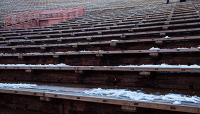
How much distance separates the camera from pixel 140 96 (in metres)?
3.07

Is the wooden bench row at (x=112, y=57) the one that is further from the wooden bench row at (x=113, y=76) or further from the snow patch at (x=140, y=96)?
the snow patch at (x=140, y=96)

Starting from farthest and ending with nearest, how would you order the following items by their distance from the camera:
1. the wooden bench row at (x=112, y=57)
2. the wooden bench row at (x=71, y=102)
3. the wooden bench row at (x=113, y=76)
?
the wooden bench row at (x=112, y=57)
the wooden bench row at (x=113, y=76)
the wooden bench row at (x=71, y=102)

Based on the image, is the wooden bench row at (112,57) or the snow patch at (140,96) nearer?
the snow patch at (140,96)

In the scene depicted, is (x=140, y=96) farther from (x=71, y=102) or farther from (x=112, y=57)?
(x=112, y=57)

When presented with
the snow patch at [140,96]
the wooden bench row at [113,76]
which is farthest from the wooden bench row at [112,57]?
the snow patch at [140,96]

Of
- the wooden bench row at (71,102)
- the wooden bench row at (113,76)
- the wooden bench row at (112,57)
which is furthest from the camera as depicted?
the wooden bench row at (112,57)

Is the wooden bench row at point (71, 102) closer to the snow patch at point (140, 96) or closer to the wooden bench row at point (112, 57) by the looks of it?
the snow patch at point (140, 96)

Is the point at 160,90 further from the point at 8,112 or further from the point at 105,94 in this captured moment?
the point at 8,112

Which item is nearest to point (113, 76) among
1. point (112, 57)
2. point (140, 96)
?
point (112, 57)

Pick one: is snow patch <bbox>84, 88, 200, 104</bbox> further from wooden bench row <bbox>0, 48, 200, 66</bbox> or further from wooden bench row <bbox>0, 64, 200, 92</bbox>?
wooden bench row <bbox>0, 48, 200, 66</bbox>

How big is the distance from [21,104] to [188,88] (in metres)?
2.25

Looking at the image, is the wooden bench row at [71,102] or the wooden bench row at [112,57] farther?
the wooden bench row at [112,57]

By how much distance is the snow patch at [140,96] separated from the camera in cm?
283

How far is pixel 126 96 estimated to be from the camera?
315 cm
